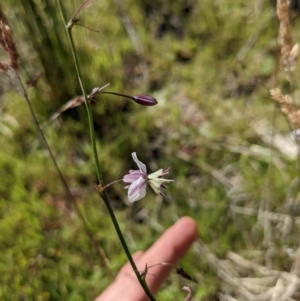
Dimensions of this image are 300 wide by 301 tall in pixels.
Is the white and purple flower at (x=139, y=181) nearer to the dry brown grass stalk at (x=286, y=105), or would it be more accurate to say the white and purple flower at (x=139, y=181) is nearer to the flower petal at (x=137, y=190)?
the flower petal at (x=137, y=190)

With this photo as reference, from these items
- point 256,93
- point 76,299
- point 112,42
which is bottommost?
point 76,299

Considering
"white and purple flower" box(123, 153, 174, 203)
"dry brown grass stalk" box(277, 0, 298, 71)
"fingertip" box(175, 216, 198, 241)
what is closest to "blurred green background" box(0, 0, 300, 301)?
"fingertip" box(175, 216, 198, 241)

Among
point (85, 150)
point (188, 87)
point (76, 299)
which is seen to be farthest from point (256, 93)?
point (76, 299)

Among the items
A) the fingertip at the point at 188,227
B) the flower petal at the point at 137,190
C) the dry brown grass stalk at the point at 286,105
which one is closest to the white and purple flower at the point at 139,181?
the flower petal at the point at 137,190

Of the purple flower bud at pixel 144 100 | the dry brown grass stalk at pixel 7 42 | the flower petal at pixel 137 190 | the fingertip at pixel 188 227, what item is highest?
the dry brown grass stalk at pixel 7 42

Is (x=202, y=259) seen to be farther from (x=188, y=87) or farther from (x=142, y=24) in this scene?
(x=142, y=24)
